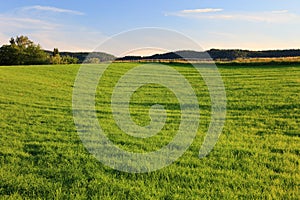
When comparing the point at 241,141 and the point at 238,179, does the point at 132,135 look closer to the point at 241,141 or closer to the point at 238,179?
the point at 241,141

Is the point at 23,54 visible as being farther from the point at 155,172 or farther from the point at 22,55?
the point at 155,172

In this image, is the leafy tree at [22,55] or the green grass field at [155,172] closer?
the green grass field at [155,172]

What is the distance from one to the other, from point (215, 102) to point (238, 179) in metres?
11.0

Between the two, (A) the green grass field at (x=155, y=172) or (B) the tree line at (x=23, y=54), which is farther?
(B) the tree line at (x=23, y=54)

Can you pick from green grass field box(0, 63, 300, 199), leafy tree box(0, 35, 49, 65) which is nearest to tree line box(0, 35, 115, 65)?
leafy tree box(0, 35, 49, 65)

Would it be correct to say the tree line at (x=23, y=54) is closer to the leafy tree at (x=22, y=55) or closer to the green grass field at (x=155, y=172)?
the leafy tree at (x=22, y=55)

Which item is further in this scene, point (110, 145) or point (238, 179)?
point (110, 145)

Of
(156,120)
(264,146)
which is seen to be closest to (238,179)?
(264,146)

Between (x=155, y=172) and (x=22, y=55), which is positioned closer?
(x=155, y=172)

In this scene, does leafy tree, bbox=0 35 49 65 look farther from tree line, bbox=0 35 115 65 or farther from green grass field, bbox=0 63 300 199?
green grass field, bbox=0 63 300 199

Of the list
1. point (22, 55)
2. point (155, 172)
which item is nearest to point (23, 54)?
point (22, 55)

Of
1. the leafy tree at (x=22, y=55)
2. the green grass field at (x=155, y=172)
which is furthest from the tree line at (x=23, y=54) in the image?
the green grass field at (x=155, y=172)

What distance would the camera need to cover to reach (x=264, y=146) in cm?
808

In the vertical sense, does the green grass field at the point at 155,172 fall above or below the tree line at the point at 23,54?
below
